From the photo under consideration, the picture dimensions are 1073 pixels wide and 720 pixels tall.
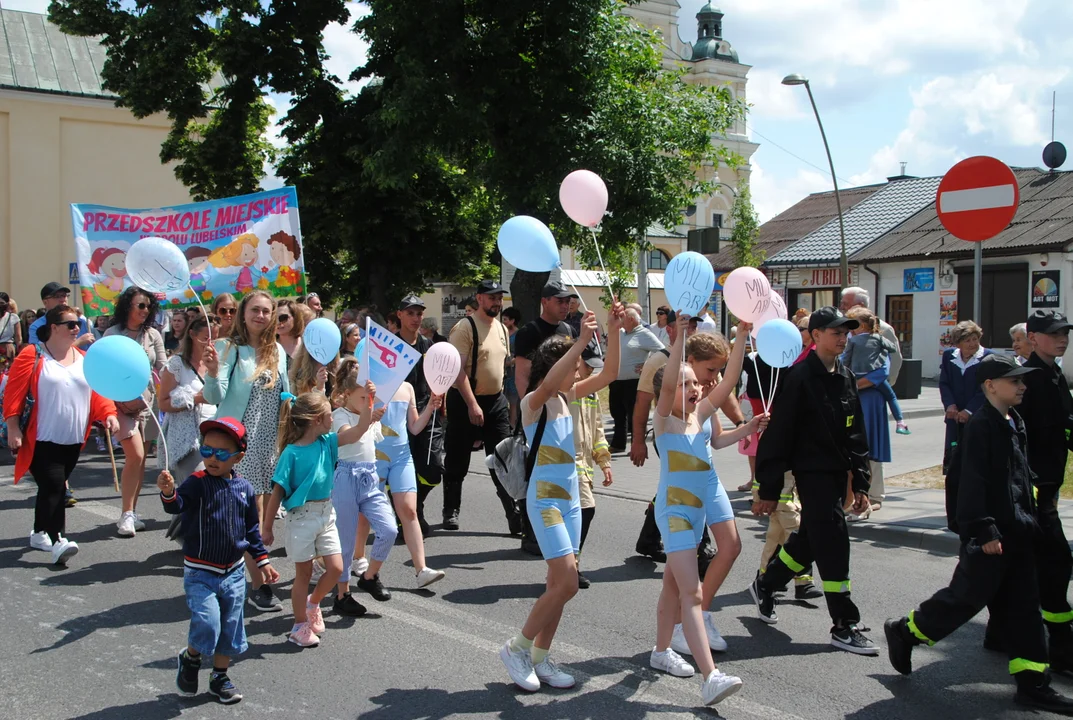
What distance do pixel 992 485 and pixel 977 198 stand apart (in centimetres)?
396

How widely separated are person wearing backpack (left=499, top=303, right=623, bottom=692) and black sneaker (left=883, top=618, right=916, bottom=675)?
5.18ft

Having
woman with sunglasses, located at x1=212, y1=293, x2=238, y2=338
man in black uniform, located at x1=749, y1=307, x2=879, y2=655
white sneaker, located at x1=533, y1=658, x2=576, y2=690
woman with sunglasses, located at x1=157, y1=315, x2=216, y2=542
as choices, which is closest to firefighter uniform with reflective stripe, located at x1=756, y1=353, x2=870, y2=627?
man in black uniform, located at x1=749, y1=307, x2=879, y2=655

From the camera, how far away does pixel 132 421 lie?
7777 millimetres

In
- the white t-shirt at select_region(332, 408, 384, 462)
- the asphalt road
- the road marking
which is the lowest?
the asphalt road

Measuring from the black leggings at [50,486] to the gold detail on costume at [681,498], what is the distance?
461 centimetres

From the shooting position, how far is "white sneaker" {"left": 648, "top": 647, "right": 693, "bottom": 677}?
183 inches

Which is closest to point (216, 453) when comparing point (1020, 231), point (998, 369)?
point (998, 369)

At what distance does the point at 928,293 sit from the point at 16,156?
2937 centimetres

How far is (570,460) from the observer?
462 centimetres

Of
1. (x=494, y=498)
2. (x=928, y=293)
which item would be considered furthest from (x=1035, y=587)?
(x=928, y=293)

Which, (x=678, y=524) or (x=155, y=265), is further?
(x=155, y=265)

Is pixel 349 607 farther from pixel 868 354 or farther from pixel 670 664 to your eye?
pixel 868 354

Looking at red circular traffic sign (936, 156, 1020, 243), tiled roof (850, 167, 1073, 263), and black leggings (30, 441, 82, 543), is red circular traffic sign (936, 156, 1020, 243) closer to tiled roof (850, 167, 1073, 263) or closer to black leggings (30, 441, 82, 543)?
black leggings (30, 441, 82, 543)

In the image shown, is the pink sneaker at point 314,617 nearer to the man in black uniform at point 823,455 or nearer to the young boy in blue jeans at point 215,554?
the young boy in blue jeans at point 215,554
